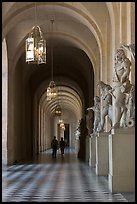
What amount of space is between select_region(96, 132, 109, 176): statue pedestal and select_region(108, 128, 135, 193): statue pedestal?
166 inches

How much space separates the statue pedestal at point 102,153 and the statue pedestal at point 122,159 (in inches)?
166

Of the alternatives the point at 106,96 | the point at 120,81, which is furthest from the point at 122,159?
the point at 106,96

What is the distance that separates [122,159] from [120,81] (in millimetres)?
1618

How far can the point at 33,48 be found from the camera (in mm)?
10938

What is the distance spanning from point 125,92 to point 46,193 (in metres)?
2.62

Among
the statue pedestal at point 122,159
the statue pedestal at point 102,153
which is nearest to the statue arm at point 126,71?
the statue pedestal at point 122,159

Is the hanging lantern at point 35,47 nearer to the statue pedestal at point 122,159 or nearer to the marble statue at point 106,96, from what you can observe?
the marble statue at point 106,96

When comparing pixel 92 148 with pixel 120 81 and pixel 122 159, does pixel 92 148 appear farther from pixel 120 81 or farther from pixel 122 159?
pixel 120 81

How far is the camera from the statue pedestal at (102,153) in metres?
13.3

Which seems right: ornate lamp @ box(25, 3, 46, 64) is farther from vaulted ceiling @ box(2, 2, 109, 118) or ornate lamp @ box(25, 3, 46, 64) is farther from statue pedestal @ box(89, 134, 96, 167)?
statue pedestal @ box(89, 134, 96, 167)

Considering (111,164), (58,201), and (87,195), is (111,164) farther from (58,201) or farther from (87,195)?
(58,201)

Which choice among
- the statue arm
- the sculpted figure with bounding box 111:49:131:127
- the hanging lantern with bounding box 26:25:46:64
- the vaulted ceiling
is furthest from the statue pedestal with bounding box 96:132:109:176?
the vaulted ceiling

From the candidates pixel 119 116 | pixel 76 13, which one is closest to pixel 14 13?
pixel 76 13

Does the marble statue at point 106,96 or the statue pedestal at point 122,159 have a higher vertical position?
the marble statue at point 106,96
